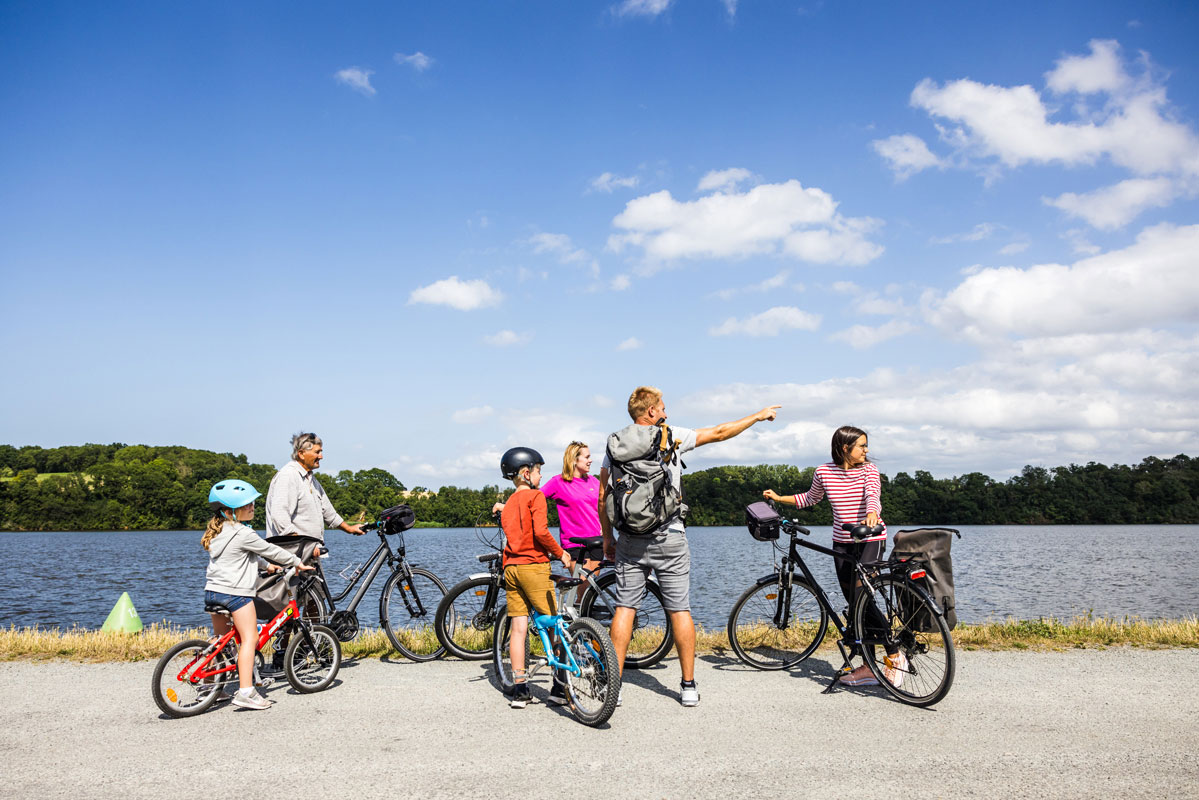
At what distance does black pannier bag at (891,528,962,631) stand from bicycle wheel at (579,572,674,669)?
2022 millimetres

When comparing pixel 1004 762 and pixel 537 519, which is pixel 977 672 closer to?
pixel 1004 762

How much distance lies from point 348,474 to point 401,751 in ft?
351

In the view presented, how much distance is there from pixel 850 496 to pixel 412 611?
444cm

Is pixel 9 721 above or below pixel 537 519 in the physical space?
below

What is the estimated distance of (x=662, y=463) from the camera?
17.9ft

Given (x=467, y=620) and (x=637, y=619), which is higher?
(x=637, y=619)

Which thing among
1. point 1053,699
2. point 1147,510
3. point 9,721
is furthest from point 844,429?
point 1147,510

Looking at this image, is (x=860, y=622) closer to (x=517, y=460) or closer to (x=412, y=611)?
(x=517, y=460)

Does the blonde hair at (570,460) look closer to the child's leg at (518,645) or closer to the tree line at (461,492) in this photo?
the child's leg at (518,645)

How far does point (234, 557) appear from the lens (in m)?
5.58

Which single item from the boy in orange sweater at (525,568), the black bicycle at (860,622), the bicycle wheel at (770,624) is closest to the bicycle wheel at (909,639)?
the black bicycle at (860,622)

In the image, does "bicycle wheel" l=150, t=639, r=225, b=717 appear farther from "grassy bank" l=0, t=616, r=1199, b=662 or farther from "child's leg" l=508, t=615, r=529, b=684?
"child's leg" l=508, t=615, r=529, b=684

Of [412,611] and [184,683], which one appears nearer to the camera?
[184,683]

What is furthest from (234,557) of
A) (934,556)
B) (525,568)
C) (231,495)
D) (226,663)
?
(934,556)
